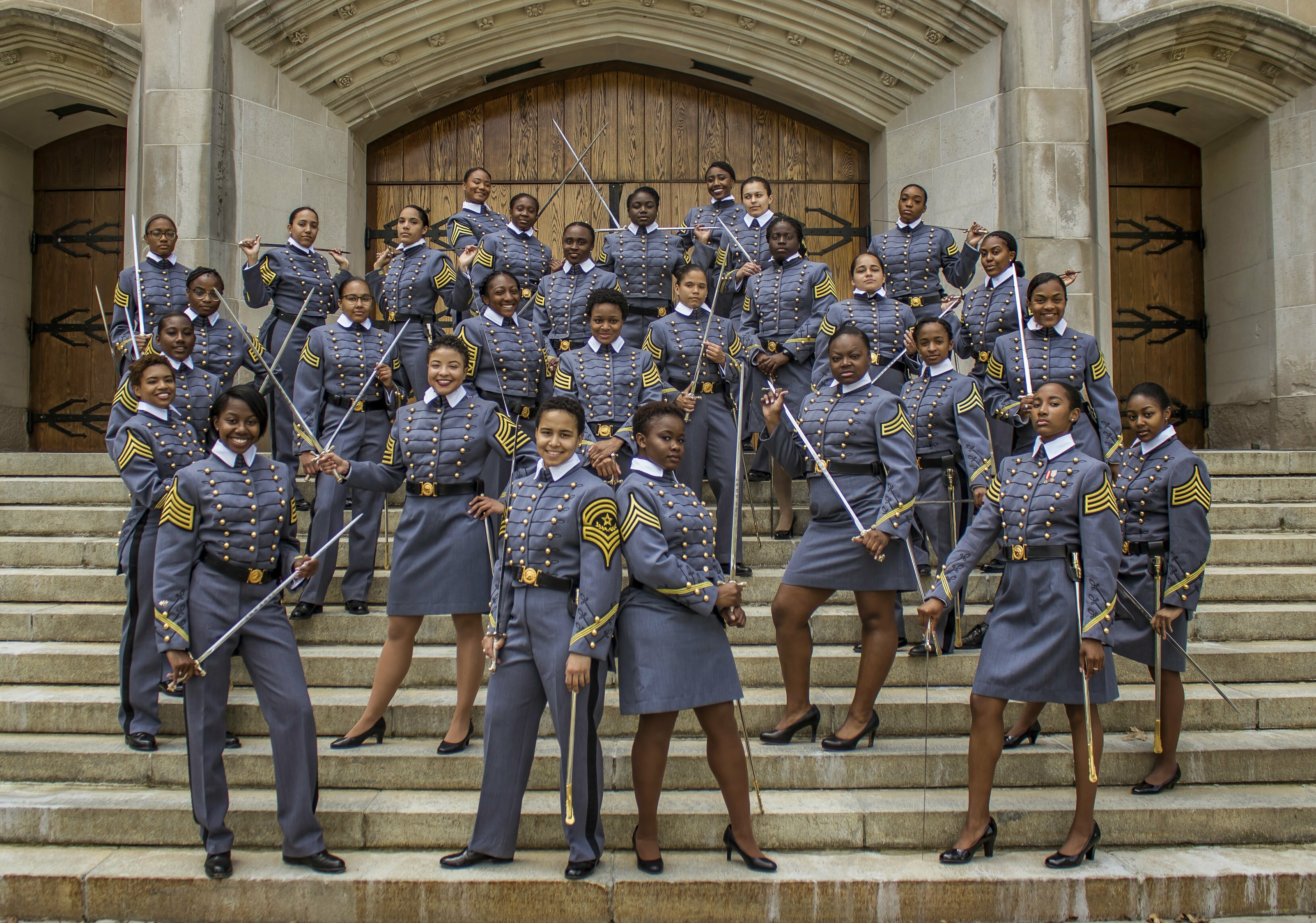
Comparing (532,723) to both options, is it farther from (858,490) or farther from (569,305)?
(569,305)

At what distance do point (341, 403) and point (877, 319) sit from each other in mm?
3355

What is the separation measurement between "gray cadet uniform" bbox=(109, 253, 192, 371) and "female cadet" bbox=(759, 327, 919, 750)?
447 cm

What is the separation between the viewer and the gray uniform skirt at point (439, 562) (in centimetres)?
454

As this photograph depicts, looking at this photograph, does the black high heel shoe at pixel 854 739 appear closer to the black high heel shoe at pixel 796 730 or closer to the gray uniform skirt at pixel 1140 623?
the black high heel shoe at pixel 796 730

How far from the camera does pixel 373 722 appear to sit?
456cm

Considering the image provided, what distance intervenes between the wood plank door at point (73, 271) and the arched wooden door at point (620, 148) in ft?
8.93

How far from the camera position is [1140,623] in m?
4.47

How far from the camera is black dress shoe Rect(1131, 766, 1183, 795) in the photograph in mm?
4324

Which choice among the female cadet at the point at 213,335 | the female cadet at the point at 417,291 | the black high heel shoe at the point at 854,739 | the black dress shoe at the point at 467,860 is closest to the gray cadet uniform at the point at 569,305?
the female cadet at the point at 417,291

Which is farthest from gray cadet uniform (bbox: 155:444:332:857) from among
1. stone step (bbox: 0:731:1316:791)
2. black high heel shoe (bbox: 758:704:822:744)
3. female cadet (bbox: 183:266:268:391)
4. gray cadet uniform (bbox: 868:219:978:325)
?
gray cadet uniform (bbox: 868:219:978:325)

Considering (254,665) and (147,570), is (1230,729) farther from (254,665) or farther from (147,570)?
(147,570)

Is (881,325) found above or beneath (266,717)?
above

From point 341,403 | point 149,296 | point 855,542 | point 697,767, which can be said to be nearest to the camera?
point 697,767

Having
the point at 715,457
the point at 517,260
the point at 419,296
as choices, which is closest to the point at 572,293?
the point at 517,260
